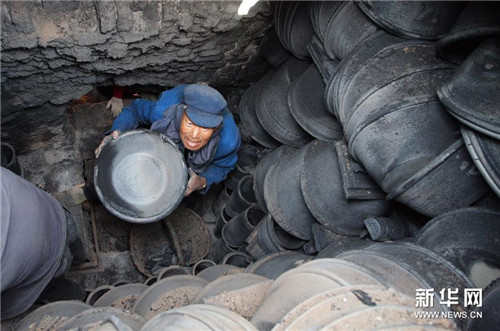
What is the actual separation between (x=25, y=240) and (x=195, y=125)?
130 cm

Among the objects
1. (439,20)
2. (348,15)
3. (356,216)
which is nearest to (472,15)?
(439,20)

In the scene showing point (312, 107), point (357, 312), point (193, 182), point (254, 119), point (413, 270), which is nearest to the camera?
point (357, 312)

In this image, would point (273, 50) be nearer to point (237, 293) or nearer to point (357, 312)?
point (237, 293)

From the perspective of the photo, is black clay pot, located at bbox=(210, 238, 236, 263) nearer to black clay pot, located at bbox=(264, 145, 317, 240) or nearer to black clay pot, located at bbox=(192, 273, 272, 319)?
black clay pot, located at bbox=(264, 145, 317, 240)

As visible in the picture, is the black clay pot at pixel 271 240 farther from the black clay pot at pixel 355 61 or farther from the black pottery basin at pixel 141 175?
the black clay pot at pixel 355 61

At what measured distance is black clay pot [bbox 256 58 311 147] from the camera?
11.5ft

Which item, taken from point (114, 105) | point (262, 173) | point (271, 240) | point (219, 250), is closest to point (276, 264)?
point (271, 240)

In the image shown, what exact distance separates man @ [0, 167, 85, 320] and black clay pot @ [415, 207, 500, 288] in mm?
1944

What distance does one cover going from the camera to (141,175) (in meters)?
3.04

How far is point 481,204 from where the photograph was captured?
2.12 metres

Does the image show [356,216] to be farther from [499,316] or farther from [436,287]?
[499,316]

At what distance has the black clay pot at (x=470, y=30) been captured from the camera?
1834mm

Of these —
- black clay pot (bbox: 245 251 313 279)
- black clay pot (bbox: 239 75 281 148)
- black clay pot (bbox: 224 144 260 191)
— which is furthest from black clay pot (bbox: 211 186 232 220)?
black clay pot (bbox: 245 251 313 279)

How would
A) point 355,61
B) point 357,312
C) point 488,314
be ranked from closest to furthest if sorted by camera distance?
point 357,312
point 488,314
point 355,61
